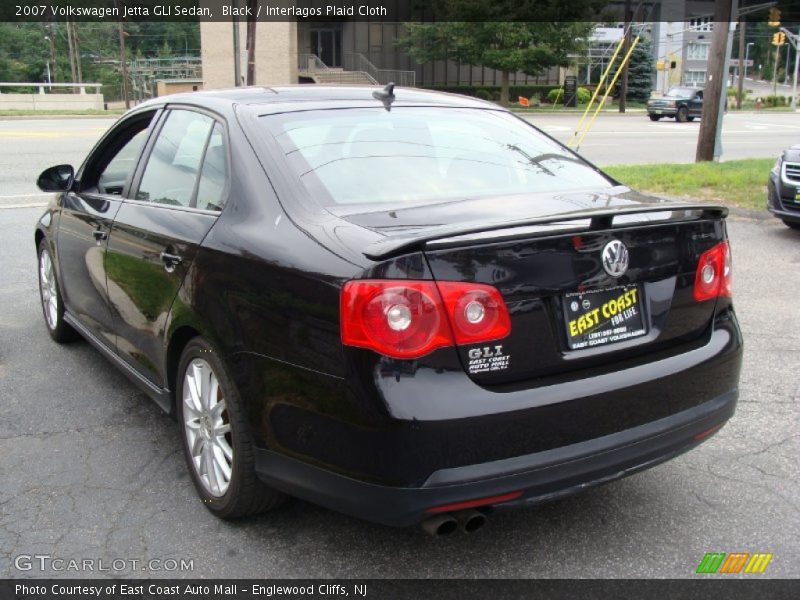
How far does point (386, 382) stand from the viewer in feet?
7.94

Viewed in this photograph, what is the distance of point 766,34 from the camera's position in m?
114

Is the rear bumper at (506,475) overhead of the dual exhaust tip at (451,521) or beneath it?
overhead

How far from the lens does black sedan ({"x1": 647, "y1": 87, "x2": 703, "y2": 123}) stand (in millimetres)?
37906

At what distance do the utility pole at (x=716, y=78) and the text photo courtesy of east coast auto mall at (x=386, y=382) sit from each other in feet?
35.1

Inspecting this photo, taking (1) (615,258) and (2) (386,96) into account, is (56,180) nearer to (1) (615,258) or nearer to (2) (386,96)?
(2) (386,96)

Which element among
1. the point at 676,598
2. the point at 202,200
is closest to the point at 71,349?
the point at 202,200

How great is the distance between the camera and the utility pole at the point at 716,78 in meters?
13.8

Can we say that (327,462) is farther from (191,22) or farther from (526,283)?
(191,22)

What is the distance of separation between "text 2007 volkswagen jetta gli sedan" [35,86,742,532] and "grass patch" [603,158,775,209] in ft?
25.5

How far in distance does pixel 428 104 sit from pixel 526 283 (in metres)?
1.59

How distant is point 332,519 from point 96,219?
212 cm

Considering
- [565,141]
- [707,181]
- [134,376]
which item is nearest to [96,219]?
[134,376]

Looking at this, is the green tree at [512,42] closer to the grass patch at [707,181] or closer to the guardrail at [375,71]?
the guardrail at [375,71]


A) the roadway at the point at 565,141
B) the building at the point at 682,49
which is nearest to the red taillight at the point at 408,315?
the roadway at the point at 565,141
